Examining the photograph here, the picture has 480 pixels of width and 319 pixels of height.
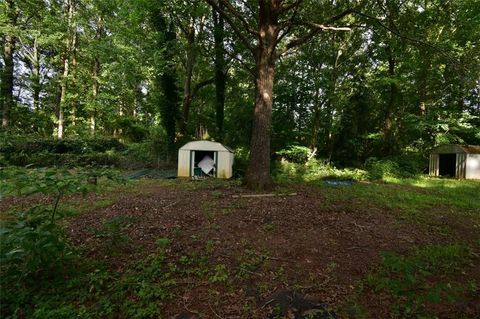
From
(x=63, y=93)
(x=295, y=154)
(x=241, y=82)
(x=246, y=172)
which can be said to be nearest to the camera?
(x=246, y=172)

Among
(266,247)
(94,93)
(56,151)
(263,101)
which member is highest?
(94,93)

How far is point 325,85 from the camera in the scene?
1399cm

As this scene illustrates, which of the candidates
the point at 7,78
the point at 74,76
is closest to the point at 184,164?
the point at 74,76

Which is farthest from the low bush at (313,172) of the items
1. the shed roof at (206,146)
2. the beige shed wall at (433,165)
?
the beige shed wall at (433,165)

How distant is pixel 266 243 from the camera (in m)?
3.87

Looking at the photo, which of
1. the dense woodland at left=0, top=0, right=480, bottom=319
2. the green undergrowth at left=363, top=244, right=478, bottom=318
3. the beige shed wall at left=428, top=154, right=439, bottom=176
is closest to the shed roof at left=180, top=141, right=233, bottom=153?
the dense woodland at left=0, top=0, right=480, bottom=319

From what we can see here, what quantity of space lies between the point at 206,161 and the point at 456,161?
11038 millimetres

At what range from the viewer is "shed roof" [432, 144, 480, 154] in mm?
12156

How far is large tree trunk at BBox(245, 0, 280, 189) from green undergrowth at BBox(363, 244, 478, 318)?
4030 mm

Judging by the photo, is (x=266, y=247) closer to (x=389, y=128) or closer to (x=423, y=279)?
(x=423, y=279)

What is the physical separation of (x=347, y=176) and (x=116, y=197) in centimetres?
869

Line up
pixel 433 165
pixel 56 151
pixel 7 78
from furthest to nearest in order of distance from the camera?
1. pixel 7 78
2. pixel 56 151
3. pixel 433 165

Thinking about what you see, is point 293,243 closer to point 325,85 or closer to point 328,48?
point 325,85

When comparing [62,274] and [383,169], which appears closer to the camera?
[62,274]
